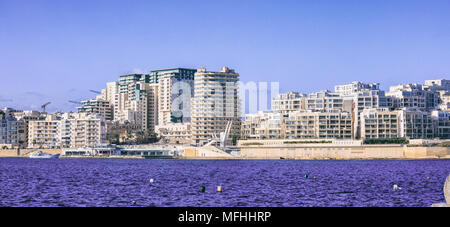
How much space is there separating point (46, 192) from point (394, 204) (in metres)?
30.9

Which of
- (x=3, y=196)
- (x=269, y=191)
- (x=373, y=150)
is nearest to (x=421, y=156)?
(x=373, y=150)

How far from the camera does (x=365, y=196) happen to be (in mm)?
54062

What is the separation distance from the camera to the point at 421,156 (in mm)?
185375

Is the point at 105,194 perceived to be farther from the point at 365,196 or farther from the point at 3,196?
the point at 365,196
